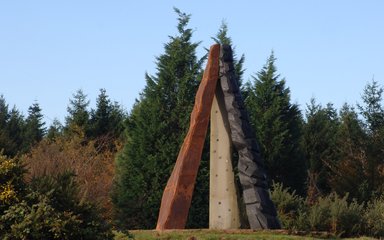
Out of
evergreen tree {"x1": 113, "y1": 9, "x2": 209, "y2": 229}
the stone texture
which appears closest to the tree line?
evergreen tree {"x1": 113, "y1": 9, "x2": 209, "y2": 229}

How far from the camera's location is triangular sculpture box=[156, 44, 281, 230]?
17391 mm

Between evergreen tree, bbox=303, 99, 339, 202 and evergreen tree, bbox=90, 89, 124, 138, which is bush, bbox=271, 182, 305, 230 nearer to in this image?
evergreen tree, bbox=303, 99, 339, 202

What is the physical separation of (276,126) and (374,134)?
6.72m

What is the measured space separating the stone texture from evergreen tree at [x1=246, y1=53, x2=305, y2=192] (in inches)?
327

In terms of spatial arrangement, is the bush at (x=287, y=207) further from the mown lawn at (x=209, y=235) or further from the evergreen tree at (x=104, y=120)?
the evergreen tree at (x=104, y=120)

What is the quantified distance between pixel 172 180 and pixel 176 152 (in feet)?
17.9

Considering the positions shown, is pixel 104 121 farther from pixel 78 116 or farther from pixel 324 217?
pixel 324 217

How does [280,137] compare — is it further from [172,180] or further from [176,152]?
[172,180]

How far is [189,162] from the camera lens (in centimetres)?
1766

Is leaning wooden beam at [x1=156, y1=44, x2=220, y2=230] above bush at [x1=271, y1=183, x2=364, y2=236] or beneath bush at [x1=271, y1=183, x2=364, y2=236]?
above

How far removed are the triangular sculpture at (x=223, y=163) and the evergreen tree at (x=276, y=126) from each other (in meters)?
8.32

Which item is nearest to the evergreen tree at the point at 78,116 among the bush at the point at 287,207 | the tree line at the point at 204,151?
the tree line at the point at 204,151

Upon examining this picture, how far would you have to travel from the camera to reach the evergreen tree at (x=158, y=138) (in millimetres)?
22891

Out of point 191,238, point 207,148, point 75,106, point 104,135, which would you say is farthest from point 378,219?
point 75,106
